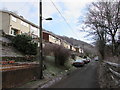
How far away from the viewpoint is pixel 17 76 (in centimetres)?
940

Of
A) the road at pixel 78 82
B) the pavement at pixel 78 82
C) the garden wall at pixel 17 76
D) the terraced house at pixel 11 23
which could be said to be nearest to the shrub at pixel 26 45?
the terraced house at pixel 11 23

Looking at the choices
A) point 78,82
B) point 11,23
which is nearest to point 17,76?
point 78,82

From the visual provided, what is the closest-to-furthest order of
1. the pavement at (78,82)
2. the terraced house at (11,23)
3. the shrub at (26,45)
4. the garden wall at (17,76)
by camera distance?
the garden wall at (17,76) → the pavement at (78,82) → the shrub at (26,45) → the terraced house at (11,23)

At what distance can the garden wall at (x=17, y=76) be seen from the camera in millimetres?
8156

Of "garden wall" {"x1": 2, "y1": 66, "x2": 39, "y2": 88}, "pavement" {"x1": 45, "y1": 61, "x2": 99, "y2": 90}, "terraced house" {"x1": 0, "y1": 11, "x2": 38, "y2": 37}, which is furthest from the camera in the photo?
"terraced house" {"x1": 0, "y1": 11, "x2": 38, "y2": 37}

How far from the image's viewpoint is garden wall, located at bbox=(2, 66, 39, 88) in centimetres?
816

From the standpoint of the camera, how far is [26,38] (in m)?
22.5

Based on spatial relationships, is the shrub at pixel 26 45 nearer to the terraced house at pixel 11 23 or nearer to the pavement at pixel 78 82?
the terraced house at pixel 11 23

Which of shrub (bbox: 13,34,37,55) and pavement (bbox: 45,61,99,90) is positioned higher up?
shrub (bbox: 13,34,37,55)

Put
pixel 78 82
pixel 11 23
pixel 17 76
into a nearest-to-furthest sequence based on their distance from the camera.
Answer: pixel 17 76
pixel 78 82
pixel 11 23

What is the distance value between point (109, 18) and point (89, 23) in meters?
8.62

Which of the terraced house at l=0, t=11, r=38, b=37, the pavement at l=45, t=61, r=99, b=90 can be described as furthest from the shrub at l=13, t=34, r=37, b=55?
the pavement at l=45, t=61, r=99, b=90

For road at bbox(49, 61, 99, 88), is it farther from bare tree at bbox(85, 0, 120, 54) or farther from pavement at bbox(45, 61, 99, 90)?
bare tree at bbox(85, 0, 120, 54)

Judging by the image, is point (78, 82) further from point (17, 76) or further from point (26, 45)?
point (26, 45)
